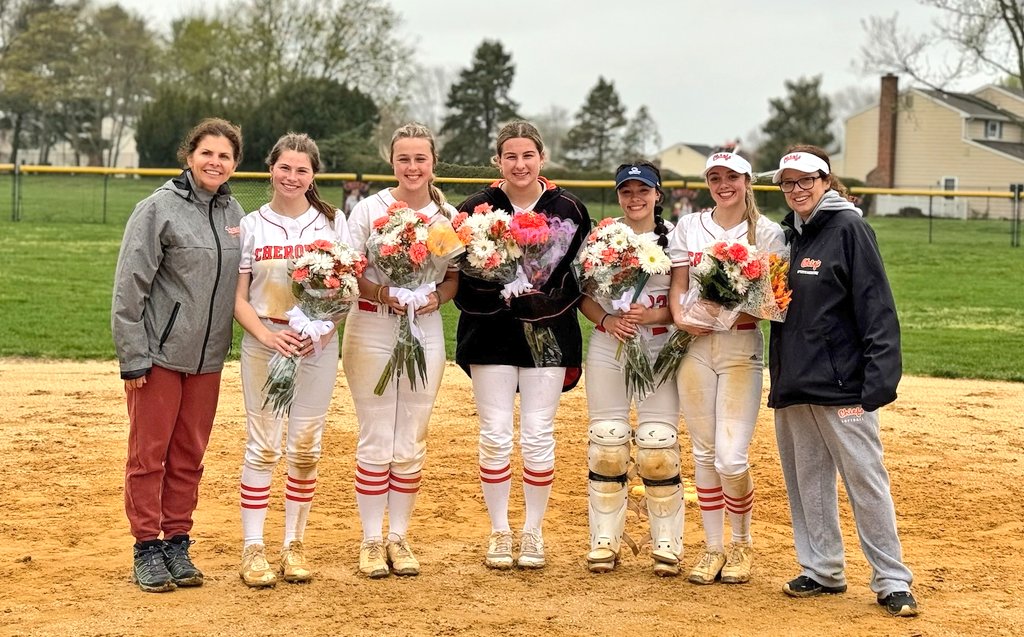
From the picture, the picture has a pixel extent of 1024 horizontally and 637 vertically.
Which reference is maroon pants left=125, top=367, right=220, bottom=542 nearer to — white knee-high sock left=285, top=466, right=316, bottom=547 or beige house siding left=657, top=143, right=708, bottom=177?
white knee-high sock left=285, top=466, right=316, bottom=547

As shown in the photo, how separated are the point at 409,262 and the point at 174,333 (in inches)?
43.9

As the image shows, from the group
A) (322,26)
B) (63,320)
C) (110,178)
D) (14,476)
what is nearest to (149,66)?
(322,26)

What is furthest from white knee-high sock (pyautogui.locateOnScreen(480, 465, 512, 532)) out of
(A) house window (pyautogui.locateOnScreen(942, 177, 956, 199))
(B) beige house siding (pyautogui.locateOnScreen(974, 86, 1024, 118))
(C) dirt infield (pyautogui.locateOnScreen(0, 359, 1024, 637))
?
(B) beige house siding (pyautogui.locateOnScreen(974, 86, 1024, 118))

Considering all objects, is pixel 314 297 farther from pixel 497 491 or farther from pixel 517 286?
pixel 497 491

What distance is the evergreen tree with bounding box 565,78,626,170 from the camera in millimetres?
57406

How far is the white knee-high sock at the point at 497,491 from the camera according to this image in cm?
549

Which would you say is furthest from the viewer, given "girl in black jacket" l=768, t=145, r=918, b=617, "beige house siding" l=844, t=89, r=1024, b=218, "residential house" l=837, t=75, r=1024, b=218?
"residential house" l=837, t=75, r=1024, b=218

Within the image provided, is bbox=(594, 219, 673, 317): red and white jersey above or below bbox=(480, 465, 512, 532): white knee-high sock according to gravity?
above

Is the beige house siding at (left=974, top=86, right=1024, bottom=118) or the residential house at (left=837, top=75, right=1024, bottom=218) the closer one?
the residential house at (left=837, top=75, right=1024, bottom=218)

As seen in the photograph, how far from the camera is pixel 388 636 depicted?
451 centimetres

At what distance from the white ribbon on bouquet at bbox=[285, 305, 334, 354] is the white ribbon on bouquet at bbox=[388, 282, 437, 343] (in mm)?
349

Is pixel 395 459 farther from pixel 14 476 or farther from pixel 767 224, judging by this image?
pixel 14 476

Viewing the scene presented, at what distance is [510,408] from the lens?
5496mm

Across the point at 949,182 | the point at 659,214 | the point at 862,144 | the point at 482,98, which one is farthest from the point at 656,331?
the point at 862,144
